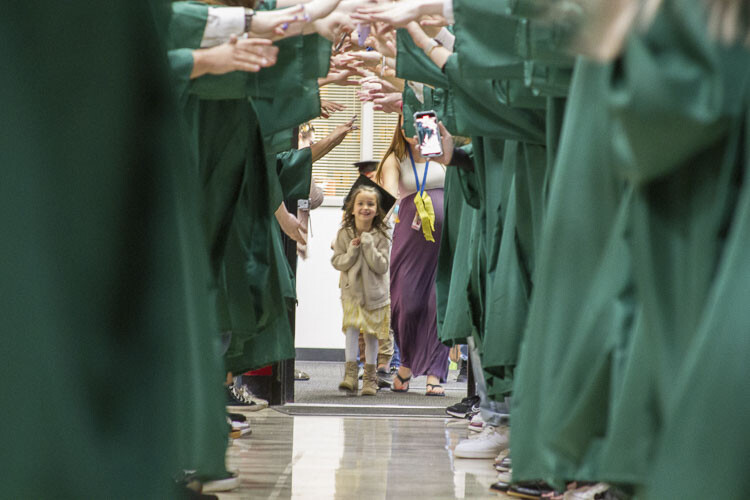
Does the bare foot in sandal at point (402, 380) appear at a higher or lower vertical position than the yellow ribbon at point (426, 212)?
lower

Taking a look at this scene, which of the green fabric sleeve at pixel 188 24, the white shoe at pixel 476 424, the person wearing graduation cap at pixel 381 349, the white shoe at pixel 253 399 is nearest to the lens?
the green fabric sleeve at pixel 188 24

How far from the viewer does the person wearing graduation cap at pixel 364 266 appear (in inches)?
247

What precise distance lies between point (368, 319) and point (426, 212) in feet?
2.93

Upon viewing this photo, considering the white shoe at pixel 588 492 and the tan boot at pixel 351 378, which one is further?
the tan boot at pixel 351 378

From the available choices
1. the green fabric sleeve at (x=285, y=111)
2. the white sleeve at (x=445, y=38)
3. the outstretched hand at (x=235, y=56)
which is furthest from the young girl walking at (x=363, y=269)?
the outstretched hand at (x=235, y=56)

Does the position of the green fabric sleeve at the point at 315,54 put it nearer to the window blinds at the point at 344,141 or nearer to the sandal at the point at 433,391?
the sandal at the point at 433,391

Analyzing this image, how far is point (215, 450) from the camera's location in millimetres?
1284

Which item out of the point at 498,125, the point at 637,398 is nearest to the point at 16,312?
the point at 637,398

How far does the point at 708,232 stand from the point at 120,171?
67 centimetres

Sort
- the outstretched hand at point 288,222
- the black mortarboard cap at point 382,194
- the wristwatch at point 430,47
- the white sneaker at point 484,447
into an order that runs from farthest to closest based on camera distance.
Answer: the black mortarboard cap at point 382,194
the outstretched hand at point 288,222
the white sneaker at point 484,447
the wristwatch at point 430,47

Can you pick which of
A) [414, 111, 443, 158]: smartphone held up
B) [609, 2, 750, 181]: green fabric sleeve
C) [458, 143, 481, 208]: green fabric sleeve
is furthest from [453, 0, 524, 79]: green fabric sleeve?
[609, 2, 750, 181]: green fabric sleeve

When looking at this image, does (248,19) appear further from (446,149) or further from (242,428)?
(242,428)

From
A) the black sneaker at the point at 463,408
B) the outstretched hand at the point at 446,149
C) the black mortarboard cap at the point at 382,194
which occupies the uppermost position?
the outstretched hand at the point at 446,149

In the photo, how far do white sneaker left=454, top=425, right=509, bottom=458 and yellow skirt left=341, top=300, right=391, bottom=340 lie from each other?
2420 millimetres
